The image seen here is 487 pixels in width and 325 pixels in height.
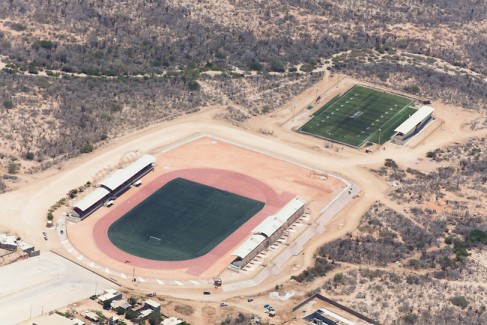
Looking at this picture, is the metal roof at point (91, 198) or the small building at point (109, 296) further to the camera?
the metal roof at point (91, 198)

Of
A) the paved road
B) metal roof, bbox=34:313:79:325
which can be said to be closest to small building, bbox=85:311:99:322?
metal roof, bbox=34:313:79:325

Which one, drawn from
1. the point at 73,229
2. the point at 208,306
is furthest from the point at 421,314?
the point at 73,229

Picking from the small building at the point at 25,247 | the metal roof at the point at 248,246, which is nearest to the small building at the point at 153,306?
the metal roof at the point at 248,246

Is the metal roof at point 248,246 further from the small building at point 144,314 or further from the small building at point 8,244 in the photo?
the small building at point 8,244

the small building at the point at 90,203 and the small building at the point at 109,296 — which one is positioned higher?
the small building at the point at 90,203

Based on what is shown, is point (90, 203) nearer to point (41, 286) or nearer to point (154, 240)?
point (154, 240)

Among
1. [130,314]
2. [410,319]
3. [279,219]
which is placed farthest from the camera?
[279,219]

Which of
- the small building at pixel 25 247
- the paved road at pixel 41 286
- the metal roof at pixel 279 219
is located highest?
the metal roof at pixel 279 219

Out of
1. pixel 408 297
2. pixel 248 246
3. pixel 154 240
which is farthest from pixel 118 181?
pixel 408 297
